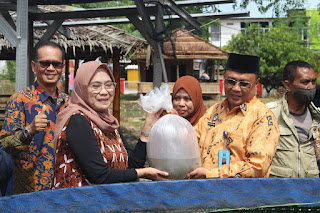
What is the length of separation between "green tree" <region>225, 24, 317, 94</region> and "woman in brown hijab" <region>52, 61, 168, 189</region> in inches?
1074

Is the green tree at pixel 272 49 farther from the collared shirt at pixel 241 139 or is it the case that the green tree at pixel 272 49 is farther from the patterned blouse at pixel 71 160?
the patterned blouse at pixel 71 160

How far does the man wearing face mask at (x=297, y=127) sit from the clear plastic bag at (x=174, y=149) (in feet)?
3.60

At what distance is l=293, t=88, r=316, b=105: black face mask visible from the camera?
291 cm

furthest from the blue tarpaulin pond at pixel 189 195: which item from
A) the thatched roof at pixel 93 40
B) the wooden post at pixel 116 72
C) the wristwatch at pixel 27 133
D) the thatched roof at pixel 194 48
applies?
the thatched roof at pixel 194 48

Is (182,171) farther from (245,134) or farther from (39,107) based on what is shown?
(39,107)

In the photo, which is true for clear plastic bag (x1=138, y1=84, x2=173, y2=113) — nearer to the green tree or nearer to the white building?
the green tree

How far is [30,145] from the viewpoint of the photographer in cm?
267

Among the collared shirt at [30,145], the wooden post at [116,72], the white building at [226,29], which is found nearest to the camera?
the collared shirt at [30,145]

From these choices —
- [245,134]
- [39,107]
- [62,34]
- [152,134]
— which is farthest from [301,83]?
[62,34]

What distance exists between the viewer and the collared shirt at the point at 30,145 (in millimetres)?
2600

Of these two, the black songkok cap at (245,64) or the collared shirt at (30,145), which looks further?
the collared shirt at (30,145)

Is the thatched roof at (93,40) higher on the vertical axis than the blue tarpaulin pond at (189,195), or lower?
higher

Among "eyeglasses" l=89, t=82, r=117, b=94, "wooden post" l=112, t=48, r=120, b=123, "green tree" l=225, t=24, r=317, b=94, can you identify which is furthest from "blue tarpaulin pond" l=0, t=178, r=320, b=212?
"green tree" l=225, t=24, r=317, b=94

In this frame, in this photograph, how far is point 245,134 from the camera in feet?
7.00
